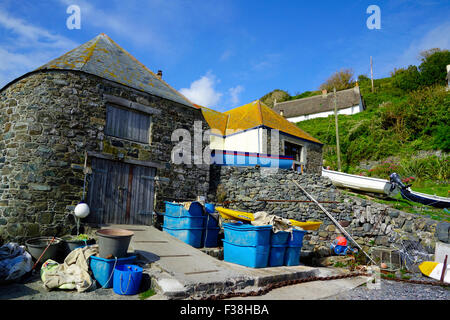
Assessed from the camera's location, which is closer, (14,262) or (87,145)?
(14,262)

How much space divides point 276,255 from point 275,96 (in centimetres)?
4617

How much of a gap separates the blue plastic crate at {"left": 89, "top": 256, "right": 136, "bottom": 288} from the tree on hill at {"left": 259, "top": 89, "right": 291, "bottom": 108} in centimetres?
4491

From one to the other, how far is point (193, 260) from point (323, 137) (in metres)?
24.8

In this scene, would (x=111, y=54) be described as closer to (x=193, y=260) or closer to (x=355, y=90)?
(x=193, y=260)

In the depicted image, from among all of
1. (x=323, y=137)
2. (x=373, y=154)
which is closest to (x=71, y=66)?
(x=373, y=154)

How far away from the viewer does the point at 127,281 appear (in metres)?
5.15

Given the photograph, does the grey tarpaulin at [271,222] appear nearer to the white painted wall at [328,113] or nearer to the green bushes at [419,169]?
the green bushes at [419,169]

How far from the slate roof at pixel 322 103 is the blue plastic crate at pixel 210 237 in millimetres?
31520

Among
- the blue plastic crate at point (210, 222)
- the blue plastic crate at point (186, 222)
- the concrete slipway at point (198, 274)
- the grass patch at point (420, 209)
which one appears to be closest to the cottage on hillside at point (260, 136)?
the grass patch at point (420, 209)

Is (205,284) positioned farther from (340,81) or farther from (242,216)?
(340,81)

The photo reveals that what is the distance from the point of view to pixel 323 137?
93.3 ft

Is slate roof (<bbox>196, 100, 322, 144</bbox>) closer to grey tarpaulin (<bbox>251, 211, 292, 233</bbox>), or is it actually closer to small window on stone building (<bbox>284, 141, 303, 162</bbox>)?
small window on stone building (<bbox>284, 141, 303, 162</bbox>)

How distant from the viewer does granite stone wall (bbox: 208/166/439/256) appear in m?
10.2

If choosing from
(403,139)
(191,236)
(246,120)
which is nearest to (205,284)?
(191,236)
